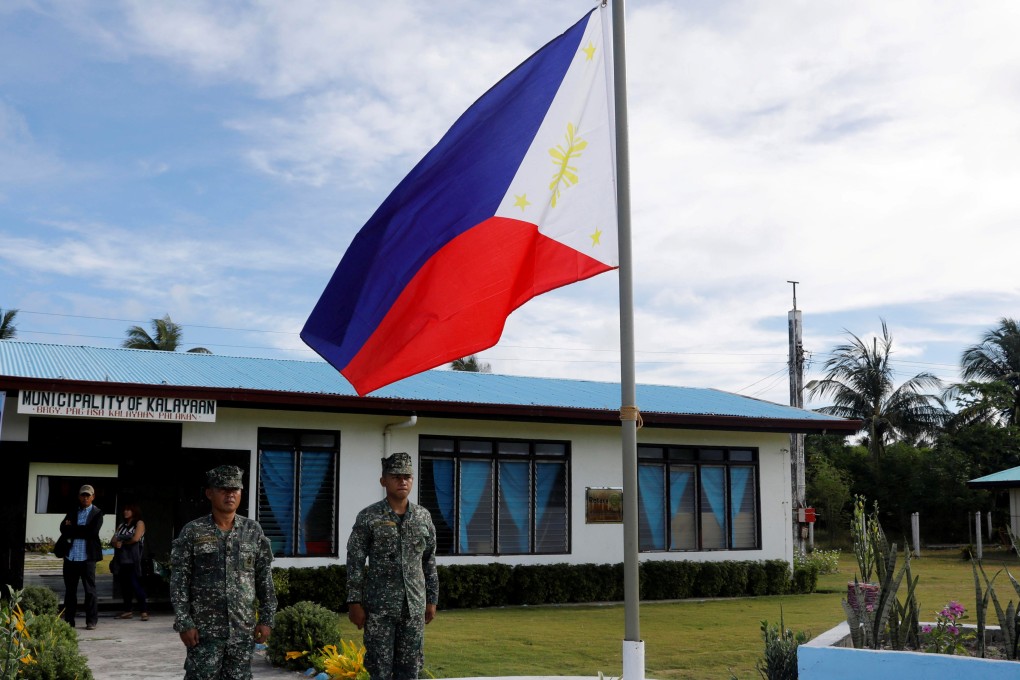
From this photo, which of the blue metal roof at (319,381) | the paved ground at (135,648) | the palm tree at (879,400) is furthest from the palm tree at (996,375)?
the paved ground at (135,648)

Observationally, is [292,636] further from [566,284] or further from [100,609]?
[100,609]

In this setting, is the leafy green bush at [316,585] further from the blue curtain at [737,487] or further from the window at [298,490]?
the blue curtain at [737,487]

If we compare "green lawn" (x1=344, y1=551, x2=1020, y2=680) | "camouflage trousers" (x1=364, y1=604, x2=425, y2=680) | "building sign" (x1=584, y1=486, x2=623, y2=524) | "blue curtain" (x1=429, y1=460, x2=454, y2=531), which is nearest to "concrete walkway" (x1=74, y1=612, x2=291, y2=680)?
"green lawn" (x1=344, y1=551, x2=1020, y2=680)

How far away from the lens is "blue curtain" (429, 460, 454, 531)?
56.9ft

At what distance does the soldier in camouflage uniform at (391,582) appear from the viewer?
671 centimetres

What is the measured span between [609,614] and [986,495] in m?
27.1

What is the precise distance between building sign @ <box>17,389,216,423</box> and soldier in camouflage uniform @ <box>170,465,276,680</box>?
26.7ft

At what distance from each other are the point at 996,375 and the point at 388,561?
43541 mm

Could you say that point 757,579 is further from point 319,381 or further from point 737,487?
point 319,381

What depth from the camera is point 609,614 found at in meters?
16.2

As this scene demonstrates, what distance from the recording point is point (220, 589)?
6.37 m

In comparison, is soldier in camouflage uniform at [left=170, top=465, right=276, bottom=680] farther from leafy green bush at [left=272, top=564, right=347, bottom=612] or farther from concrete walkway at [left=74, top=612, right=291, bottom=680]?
leafy green bush at [left=272, top=564, right=347, bottom=612]

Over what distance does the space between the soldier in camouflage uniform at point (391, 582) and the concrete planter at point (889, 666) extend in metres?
2.45

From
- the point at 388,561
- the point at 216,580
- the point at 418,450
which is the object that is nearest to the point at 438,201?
the point at 388,561
